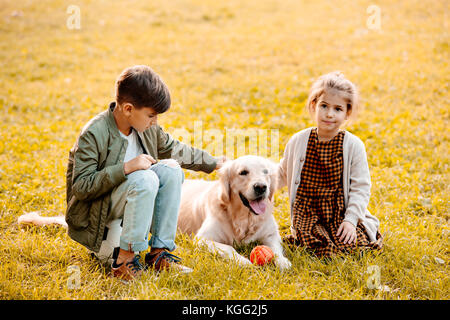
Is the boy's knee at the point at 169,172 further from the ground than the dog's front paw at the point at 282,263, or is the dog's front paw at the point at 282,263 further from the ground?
the boy's knee at the point at 169,172

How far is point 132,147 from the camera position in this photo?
310 cm

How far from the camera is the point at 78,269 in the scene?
9.82 ft

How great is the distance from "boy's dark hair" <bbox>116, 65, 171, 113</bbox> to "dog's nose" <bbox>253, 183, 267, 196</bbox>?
0.98 meters

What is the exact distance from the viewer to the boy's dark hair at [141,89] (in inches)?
110

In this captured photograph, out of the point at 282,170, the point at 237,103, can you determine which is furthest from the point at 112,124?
the point at 237,103

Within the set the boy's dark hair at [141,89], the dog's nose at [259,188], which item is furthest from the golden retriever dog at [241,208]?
the boy's dark hair at [141,89]

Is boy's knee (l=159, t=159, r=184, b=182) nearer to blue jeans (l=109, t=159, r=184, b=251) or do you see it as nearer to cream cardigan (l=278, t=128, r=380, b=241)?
blue jeans (l=109, t=159, r=184, b=251)

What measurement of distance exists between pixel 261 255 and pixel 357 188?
957mm

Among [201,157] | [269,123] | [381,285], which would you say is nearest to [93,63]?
[269,123]

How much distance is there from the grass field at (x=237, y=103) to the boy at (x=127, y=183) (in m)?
0.25

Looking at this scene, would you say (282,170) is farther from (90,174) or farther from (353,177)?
(90,174)

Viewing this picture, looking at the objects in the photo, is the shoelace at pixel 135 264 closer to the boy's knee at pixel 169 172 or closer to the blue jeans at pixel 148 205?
the blue jeans at pixel 148 205

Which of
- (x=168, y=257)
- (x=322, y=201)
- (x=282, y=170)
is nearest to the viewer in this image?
(x=168, y=257)
